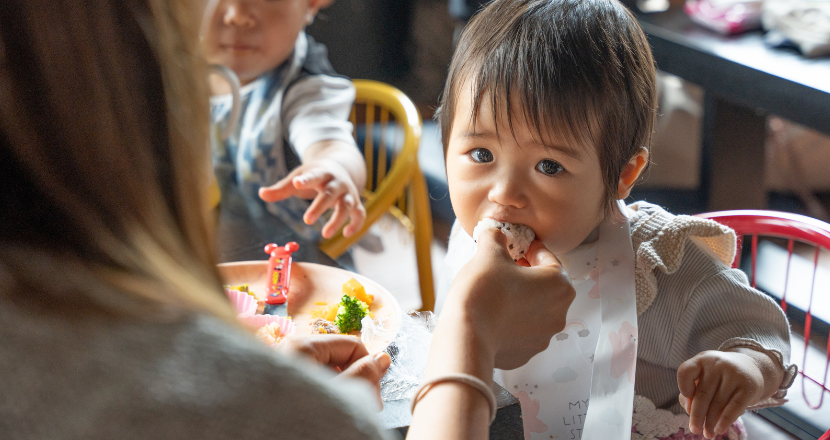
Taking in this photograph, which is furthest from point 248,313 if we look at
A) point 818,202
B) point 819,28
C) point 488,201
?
point 818,202

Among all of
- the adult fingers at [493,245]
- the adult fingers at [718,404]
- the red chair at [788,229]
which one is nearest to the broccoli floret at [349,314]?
the adult fingers at [493,245]

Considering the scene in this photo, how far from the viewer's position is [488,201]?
3.03 ft

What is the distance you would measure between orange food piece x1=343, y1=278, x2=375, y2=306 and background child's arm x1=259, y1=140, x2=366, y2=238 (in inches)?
8.2

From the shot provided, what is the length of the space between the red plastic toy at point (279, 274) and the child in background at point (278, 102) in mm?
289

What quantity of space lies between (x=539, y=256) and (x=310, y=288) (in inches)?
15.1

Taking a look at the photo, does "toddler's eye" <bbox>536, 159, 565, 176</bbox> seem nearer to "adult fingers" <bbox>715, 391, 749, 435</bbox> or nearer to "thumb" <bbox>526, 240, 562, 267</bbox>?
"thumb" <bbox>526, 240, 562, 267</bbox>

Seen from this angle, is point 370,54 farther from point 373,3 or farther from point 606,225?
point 606,225

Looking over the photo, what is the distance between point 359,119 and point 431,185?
48.2 inches

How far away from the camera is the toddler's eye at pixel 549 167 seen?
89 centimetres

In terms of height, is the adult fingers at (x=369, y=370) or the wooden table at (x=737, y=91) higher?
the adult fingers at (x=369, y=370)

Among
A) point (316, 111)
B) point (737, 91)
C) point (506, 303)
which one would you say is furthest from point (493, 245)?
point (737, 91)

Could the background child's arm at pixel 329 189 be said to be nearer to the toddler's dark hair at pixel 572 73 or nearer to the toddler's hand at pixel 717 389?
the toddler's dark hair at pixel 572 73

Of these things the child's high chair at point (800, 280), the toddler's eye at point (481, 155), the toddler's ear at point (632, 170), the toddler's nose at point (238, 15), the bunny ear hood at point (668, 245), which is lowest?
the child's high chair at point (800, 280)

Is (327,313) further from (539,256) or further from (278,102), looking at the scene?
(278,102)
